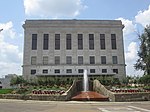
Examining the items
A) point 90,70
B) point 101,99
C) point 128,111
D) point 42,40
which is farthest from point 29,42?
point 128,111

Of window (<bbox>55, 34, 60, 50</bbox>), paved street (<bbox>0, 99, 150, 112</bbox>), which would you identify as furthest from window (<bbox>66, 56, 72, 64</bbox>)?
paved street (<bbox>0, 99, 150, 112</bbox>)

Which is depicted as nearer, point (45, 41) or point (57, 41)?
point (45, 41)

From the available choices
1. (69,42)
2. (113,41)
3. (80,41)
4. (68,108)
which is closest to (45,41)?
(69,42)

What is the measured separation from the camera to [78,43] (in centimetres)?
7862

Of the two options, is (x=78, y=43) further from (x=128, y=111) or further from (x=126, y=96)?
(x=128, y=111)

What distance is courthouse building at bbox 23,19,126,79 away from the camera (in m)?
75.8

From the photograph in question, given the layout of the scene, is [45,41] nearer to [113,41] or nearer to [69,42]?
[69,42]

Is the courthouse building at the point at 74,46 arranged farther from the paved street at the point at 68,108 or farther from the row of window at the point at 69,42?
the paved street at the point at 68,108

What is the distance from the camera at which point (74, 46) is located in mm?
78188

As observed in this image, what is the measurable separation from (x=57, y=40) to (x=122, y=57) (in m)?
21.2

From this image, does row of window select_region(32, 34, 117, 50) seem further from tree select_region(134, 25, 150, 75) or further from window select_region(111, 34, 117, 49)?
tree select_region(134, 25, 150, 75)

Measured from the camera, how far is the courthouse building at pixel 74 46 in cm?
7581

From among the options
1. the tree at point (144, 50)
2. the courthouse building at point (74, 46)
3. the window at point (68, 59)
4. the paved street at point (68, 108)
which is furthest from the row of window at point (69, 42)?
the paved street at point (68, 108)

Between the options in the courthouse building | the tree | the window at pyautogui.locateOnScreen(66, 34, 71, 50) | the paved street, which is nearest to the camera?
the paved street
